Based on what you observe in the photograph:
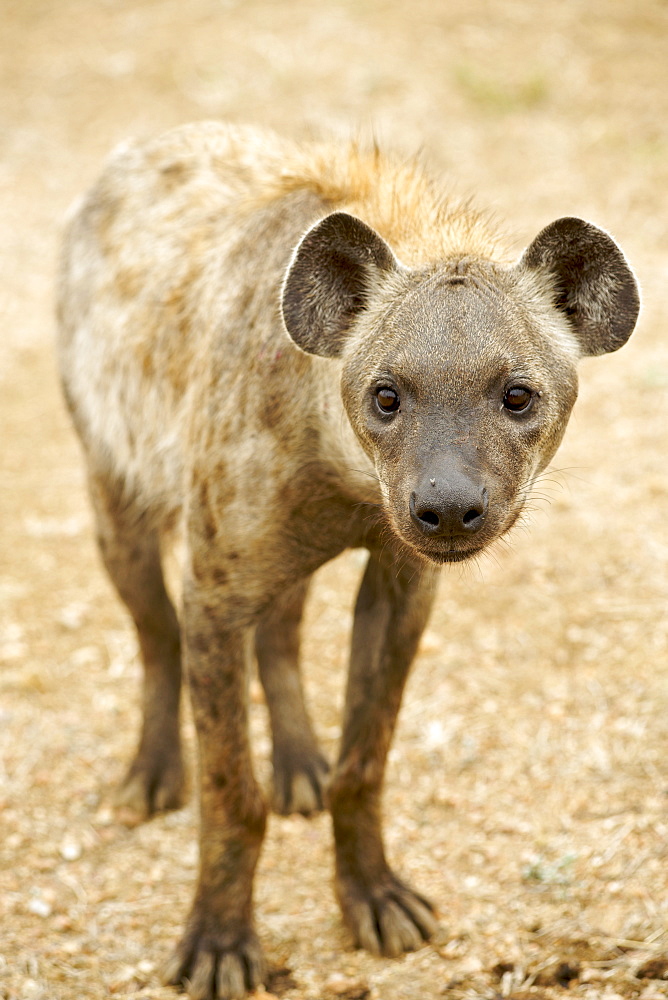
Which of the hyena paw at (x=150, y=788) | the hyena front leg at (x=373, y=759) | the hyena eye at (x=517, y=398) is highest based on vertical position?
the hyena eye at (x=517, y=398)

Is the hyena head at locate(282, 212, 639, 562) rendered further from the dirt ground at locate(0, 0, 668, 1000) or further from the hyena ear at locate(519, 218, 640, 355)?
the dirt ground at locate(0, 0, 668, 1000)

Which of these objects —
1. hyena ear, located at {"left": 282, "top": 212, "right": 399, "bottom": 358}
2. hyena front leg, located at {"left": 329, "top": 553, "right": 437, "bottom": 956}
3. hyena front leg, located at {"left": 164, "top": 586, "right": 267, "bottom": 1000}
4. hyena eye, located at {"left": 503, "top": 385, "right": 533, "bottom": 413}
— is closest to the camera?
hyena eye, located at {"left": 503, "top": 385, "right": 533, "bottom": 413}

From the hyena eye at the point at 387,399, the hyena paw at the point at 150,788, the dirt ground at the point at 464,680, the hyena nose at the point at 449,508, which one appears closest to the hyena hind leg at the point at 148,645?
the hyena paw at the point at 150,788

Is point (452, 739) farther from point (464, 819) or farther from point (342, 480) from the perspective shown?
point (342, 480)

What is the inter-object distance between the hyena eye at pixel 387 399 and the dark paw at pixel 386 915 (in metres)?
1.36

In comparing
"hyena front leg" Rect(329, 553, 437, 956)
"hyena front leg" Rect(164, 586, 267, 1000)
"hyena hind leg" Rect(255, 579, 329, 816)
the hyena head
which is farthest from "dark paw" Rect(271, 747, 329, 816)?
the hyena head

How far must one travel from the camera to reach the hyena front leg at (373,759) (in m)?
2.82

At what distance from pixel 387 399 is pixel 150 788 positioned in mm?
1811

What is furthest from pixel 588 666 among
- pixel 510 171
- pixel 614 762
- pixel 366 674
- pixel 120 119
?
pixel 120 119

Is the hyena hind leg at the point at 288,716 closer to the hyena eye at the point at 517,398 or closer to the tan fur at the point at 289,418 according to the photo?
the tan fur at the point at 289,418

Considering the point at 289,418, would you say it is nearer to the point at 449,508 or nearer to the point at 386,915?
the point at 449,508

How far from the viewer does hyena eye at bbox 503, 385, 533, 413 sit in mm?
2188

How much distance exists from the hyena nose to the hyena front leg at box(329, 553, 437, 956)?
0.69 metres

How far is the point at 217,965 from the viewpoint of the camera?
2.79 m
